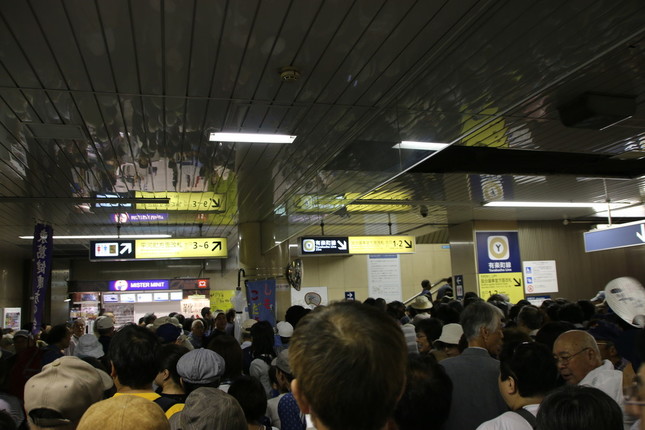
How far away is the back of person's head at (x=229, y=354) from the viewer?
4094mm

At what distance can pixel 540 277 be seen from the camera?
13250 millimetres

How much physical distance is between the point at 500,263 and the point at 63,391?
1209 centimetres

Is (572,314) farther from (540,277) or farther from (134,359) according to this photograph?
(540,277)

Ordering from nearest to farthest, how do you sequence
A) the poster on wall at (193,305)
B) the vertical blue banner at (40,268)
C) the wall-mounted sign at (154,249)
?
the vertical blue banner at (40,268)
the wall-mounted sign at (154,249)
the poster on wall at (193,305)

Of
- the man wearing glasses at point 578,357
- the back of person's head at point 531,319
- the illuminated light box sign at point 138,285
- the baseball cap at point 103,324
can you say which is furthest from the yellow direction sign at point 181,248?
the illuminated light box sign at point 138,285

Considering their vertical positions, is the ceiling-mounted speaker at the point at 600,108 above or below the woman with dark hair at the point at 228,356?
above

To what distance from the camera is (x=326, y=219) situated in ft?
40.1

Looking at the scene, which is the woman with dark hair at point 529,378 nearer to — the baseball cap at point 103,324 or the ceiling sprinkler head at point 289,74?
the ceiling sprinkler head at point 289,74

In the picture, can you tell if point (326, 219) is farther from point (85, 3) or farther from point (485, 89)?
point (85, 3)

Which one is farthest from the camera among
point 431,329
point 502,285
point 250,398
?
point 502,285

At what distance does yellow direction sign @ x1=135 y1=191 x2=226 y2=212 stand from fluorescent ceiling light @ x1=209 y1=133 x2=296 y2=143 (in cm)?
332

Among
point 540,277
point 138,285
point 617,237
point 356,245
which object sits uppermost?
point 356,245

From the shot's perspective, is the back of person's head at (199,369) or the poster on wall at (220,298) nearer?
the back of person's head at (199,369)

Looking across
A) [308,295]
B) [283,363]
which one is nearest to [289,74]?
[283,363]
